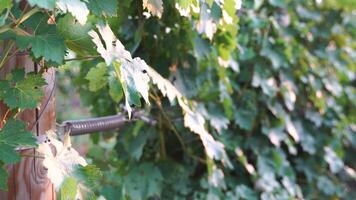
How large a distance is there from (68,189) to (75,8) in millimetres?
393

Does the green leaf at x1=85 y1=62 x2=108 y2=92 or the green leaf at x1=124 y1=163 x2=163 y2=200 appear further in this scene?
the green leaf at x1=124 y1=163 x2=163 y2=200

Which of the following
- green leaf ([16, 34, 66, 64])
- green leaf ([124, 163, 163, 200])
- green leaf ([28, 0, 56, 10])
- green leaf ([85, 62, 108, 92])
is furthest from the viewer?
green leaf ([124, 163, 163, 200])

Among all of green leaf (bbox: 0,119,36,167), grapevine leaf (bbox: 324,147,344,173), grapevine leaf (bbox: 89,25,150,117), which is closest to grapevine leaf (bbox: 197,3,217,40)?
grapevine leaf (bbox: 89,25,150,117)

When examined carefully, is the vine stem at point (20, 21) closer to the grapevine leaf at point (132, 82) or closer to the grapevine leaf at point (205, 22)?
the grapevine leaf at point (132, 82)

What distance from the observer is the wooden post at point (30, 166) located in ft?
4.26

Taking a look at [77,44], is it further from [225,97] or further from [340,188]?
[340,188]

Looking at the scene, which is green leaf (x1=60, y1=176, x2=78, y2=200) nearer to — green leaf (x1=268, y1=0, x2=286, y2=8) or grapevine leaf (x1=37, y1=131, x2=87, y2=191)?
grapevine leaf (x1=37, y1=131, x2=87, y2=191)

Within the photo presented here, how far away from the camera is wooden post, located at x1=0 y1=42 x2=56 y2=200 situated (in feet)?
4.26

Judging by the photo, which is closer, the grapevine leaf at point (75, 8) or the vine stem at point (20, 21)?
the grapevine leaf at point (75, 8)

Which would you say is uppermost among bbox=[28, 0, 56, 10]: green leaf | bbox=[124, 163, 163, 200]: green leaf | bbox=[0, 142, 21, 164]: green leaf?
bbox=[28, 0, 56, 10]: green leaf

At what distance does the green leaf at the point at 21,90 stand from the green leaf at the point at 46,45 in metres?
0.11

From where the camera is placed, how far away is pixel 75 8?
1023 mm

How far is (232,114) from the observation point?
267 centimetres

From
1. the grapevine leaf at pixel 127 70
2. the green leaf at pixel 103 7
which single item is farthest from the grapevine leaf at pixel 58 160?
the green leaf at pixel 103 7
